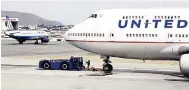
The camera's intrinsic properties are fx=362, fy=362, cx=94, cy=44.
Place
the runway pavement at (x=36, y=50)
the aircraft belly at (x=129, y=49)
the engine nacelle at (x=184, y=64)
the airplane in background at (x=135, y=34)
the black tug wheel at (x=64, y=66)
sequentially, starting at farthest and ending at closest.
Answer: the runway pavement at (x=36, y=50) → the black tug wheel at (x=64, y=66) → the aircraft belly at (x=129, y=49) → the airplane in background at (x=135, y=34) → the engine nacelle at (x=184, y=64)

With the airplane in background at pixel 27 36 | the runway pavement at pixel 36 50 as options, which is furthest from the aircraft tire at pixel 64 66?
the airplane in background at pixel 27 36

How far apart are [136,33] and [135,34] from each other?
0.37ft

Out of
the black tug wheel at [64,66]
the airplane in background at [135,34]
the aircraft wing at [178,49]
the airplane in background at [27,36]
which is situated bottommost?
the black tug wheel at [64,66]

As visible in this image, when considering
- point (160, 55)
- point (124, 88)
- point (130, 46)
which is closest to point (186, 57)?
point (160, 55)

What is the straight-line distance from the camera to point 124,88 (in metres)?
20.8

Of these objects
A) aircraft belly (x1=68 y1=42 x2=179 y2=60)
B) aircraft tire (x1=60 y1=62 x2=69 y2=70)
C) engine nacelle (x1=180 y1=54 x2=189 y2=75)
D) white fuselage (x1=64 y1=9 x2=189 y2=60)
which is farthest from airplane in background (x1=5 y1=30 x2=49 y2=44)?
engine nacelle (x1=180 y1=54 x2=189 y2=75)

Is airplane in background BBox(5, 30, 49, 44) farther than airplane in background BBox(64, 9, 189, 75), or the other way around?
airplane in background BBox(5, 30, 49, 44)

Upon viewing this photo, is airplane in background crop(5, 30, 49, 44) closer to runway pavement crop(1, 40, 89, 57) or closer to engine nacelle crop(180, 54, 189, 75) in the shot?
runway pavement crop(1, 40, 89, 57)

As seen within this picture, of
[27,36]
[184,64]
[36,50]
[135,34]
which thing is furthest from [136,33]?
[27,36]

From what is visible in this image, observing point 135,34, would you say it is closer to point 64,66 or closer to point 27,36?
point 64,66

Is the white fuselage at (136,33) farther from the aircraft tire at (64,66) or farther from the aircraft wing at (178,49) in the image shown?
the aircraft tire at (64,66)

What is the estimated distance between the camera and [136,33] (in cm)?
2789

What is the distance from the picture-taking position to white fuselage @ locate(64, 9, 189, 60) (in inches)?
1064

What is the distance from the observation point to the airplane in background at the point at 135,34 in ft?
88.7
